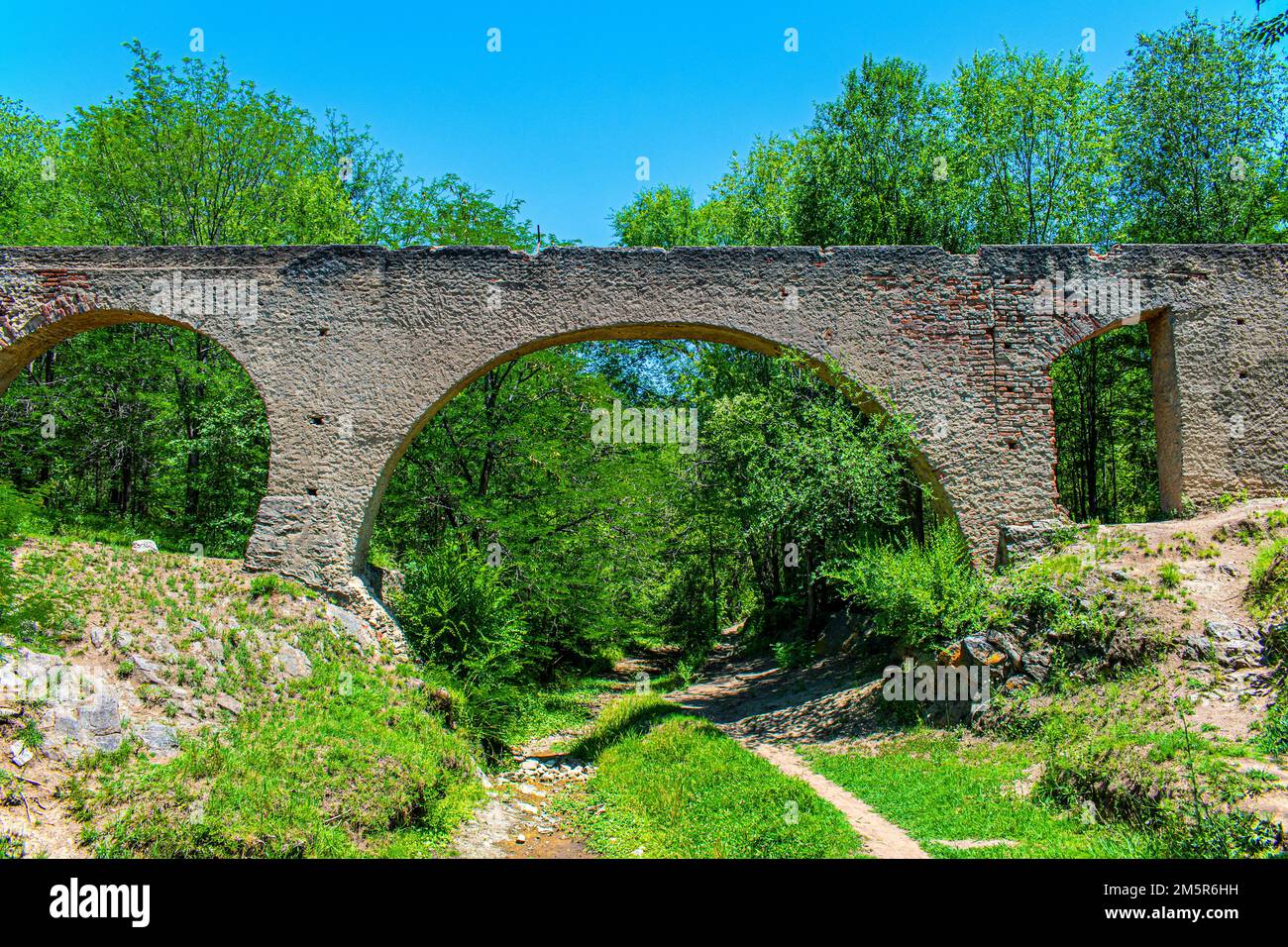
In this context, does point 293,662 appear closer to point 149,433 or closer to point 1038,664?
point 1038,664

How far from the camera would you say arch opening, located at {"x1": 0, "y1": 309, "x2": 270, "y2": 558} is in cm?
1514

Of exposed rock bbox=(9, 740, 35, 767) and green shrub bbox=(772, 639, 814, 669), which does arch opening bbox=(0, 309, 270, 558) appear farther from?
green shrub bbox=(772, 639, 814, 669)

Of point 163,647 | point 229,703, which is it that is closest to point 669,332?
point 229,703

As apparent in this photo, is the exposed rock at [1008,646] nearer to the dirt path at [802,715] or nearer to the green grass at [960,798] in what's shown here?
the green grass at [960,798]

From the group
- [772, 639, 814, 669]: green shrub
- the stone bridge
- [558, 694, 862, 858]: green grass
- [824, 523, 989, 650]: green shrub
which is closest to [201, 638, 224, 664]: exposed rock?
the stone bridge

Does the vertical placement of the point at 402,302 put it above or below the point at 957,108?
below

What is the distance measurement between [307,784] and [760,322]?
7160mm

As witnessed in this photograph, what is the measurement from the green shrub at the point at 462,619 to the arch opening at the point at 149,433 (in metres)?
5.25

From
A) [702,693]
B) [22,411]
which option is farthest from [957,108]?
[22,411]

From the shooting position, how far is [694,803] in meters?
7.76

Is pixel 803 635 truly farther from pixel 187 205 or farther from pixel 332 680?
pixel 187 205

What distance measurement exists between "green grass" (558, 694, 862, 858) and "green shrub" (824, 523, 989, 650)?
237 centimetres

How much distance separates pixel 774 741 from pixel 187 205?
15.5m

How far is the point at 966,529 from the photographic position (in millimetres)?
10516
